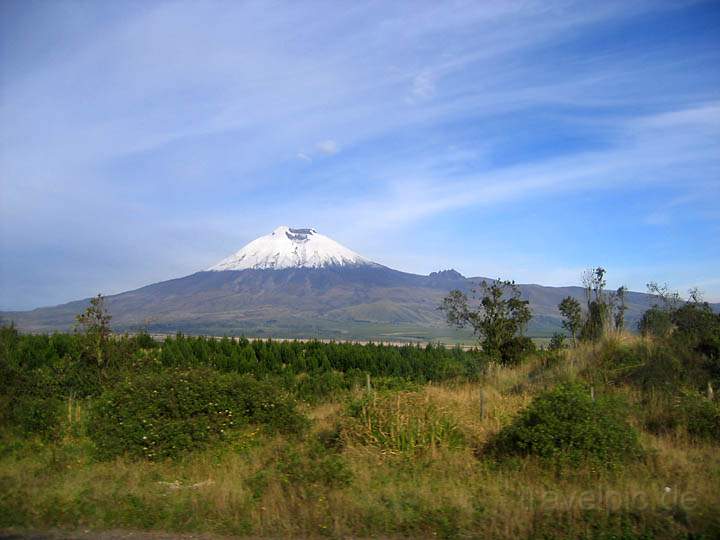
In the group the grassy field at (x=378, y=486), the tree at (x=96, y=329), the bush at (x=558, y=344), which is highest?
the tree at (x=96, y=329)

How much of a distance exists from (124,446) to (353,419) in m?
3.73

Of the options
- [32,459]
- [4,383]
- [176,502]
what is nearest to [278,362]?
[4,383]

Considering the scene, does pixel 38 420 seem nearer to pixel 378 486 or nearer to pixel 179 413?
pixel 179 413

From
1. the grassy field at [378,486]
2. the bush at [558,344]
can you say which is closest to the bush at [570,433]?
the grassy field at [378,486]

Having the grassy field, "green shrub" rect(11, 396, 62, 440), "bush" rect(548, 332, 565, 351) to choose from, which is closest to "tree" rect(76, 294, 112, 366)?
"green shrub" rect(11, 396, 62, 440)

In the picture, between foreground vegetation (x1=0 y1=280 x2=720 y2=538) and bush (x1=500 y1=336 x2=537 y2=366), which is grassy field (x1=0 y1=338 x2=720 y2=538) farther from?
bush (x1=500 y1=336 x2=537 y2=366)

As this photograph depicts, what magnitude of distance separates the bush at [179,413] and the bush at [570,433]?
166 inches

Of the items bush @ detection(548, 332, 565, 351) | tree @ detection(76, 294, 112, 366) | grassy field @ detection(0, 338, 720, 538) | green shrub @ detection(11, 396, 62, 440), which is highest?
tree @ detection(76, 294, 112, 366)

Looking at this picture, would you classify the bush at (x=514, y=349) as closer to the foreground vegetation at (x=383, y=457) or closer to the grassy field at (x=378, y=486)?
the foreground vegetation at (x=383, y=457)

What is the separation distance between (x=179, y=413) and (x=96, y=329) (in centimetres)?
854

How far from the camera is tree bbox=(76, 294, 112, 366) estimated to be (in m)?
16.5

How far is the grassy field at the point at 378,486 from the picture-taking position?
6074 millimetres

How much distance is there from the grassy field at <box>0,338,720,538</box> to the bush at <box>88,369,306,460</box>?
0.88 feet

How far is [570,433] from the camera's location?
8.06 metres
